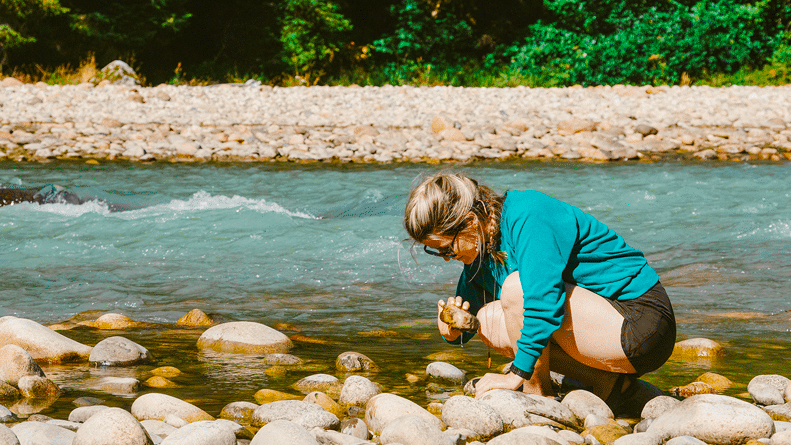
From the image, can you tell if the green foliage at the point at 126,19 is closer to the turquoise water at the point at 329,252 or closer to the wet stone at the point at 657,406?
the turquoise water at the point at 329,252

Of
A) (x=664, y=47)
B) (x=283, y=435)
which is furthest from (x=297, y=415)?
(x=664, y=47)

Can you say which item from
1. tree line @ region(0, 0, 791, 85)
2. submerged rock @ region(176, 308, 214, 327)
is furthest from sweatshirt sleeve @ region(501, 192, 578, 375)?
tree line @ region(0, 0, 791, 85)

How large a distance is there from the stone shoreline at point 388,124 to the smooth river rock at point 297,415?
29.8 ft

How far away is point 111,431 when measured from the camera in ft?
6.59

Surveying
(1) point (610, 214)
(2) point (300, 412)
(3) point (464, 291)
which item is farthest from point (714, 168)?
(2) point (300, 412)

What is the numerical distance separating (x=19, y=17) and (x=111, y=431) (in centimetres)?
1757

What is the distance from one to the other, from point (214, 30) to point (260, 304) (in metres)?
17.7

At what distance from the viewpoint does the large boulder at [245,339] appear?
336 cm

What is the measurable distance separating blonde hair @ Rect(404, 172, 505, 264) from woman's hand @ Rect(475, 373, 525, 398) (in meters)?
0.47

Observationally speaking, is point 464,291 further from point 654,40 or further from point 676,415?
point 654,40

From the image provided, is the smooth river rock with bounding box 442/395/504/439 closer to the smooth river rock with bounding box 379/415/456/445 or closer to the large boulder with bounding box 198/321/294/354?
the smooth river rock with bounding box 379/415/456/445

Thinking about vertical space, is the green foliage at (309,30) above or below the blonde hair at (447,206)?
above

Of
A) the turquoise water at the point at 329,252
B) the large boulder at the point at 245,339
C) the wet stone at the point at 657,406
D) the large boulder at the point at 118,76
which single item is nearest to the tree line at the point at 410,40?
the large boulder at the point at 118,76

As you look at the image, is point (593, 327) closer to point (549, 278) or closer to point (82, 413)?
point (549, 278)
